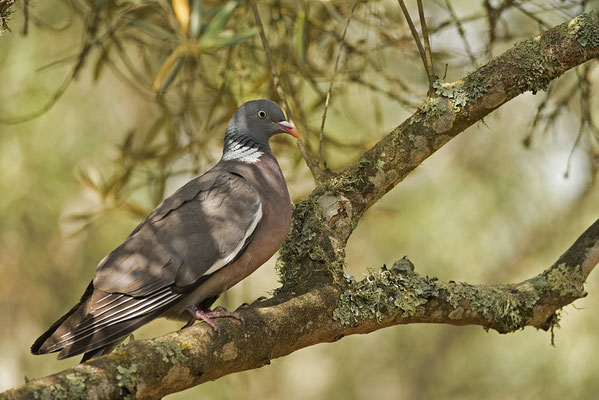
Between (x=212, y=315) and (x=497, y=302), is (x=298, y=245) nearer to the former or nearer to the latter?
(x=212, y=315)

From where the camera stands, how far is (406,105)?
14.1 feet

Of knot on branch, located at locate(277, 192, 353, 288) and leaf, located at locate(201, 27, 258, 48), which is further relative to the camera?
leaf, located at locate(201, 27, 258, 48)

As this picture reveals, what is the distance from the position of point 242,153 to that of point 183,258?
88 cm

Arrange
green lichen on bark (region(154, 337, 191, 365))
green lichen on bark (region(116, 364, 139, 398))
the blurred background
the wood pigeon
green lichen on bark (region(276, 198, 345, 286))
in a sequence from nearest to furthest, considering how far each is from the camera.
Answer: green lichen on bark (region(116, 364, 139, 398)) < green lichen on bark (region(154, 337, 191, 365)) < the wood pigeon < green lichen on bark (region(276, 198, 345, 286)) < the blurred background

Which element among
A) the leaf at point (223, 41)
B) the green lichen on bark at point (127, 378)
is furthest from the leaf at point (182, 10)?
the green lichen on bark at point (127, 378)

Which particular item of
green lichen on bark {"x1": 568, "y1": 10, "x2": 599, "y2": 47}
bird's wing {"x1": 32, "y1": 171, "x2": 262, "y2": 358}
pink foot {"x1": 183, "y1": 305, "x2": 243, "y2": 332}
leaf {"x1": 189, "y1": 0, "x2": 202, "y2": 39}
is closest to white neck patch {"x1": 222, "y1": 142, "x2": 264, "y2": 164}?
bird's wing {"x1": 32, "y1": 171, "x2": 262, "y2": 358}

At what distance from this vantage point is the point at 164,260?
313 cm

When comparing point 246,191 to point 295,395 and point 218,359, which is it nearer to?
point 218,359

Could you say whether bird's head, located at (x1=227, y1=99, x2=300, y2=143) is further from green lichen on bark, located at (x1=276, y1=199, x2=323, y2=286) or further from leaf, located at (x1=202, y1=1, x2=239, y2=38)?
green lichen on bark, located at (x1=276, y1=199, x2=323, y2=286)

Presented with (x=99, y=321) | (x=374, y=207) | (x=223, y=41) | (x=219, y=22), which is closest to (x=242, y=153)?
(x=223, y=41)

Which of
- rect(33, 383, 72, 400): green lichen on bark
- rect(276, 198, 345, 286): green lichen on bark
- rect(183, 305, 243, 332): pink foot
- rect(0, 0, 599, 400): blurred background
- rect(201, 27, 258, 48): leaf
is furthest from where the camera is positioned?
rect(0, 0, 599, 400): blurred background

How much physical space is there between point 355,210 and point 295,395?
6977mm

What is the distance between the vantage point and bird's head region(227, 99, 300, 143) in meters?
3.90

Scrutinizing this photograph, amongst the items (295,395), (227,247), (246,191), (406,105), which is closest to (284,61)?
(406,105)
